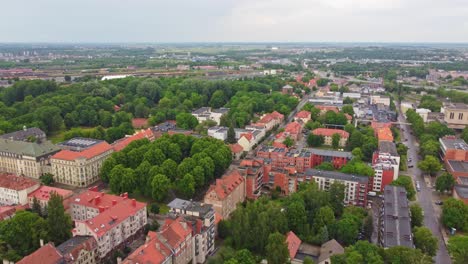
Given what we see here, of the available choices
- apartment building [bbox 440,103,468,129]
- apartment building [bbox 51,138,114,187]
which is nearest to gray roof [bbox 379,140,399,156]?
apartment building [bbox 440,103,468,129]

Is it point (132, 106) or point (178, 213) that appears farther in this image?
point (132, 106)

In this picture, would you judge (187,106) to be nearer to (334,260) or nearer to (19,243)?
(19,243)

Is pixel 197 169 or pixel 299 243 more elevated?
pixel 197 169

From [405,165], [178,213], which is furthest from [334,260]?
[405,165]

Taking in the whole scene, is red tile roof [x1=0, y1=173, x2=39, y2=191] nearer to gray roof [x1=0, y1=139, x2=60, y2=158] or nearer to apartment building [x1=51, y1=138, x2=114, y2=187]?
apartment building [x1=51, y1=138, x2=114, y2=187]

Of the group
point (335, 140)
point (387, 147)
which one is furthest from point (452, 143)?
point (335, 140)

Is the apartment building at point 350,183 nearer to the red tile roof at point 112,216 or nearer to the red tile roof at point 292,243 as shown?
the red tile roof at point 292,243
